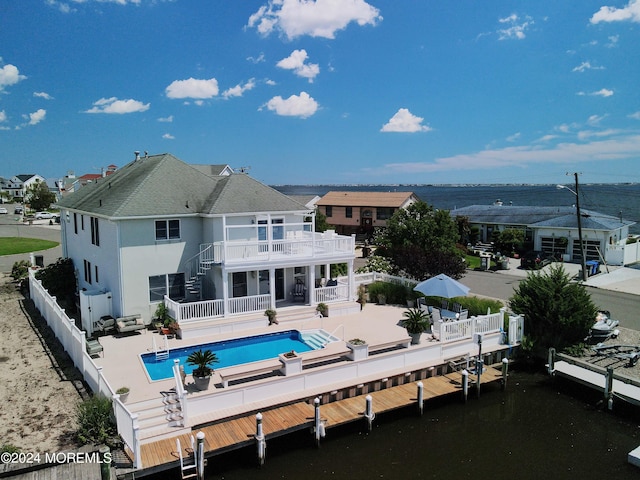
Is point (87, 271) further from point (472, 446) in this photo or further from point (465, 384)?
point (472, 446)

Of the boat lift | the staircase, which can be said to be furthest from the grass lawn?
the boat lift

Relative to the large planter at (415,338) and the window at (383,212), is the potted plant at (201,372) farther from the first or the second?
the window at (383,212)

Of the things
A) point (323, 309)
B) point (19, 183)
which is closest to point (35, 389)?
point (323, 309)

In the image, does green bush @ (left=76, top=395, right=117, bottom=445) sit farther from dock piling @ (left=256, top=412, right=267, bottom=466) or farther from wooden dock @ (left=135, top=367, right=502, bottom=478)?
dock piling @ (left=256, top=412, right=267, bottom=466)

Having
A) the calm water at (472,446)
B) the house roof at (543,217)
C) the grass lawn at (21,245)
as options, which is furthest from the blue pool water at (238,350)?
the grass lawn at (21,245)

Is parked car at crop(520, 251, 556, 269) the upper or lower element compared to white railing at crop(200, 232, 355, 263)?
lower

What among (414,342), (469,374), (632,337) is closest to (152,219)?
(414,342)
